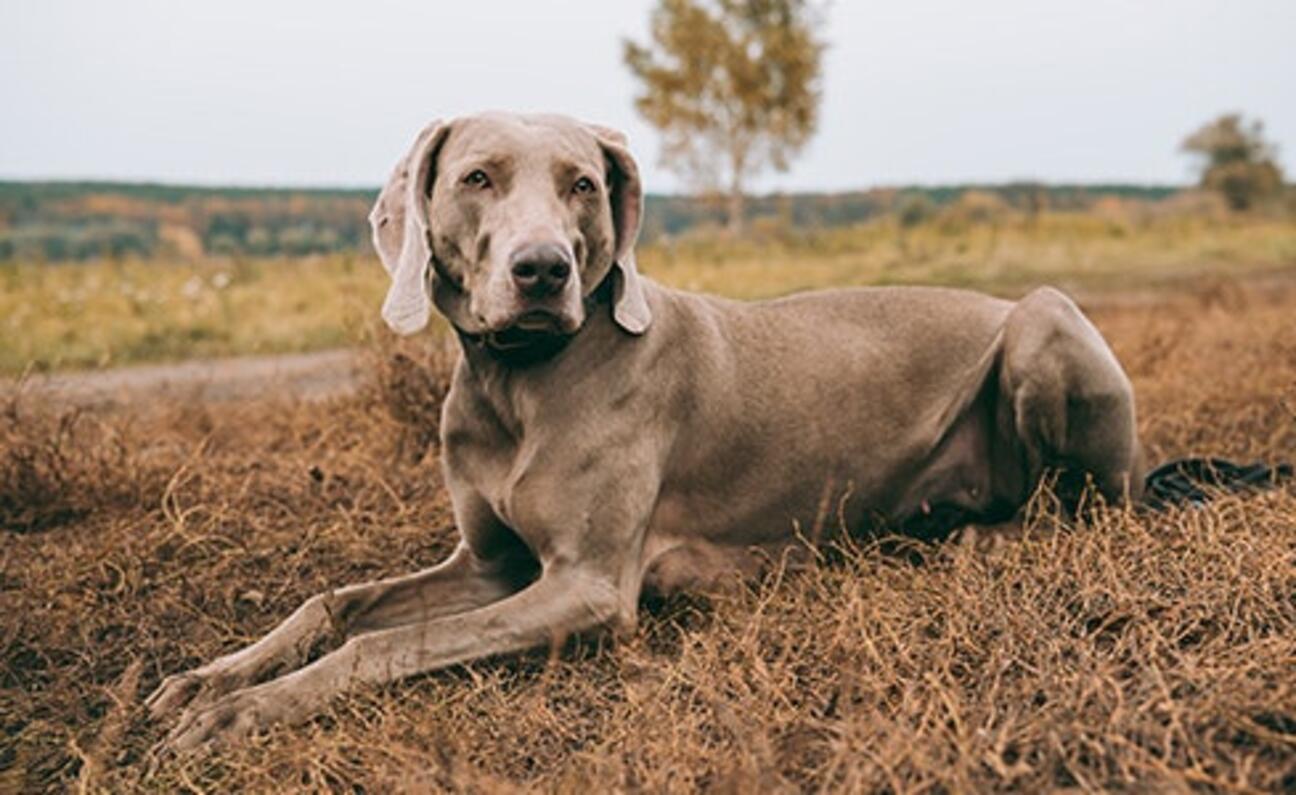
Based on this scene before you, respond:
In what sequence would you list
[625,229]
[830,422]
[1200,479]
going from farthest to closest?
[1200,479]
[830,422]
[625,229]

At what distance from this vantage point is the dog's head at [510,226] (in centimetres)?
329

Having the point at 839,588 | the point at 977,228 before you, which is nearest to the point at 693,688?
the point at 839,588

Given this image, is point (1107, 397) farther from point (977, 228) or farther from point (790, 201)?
point (790, 201)

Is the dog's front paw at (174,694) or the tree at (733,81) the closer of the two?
the dog's front paw at (174,694)

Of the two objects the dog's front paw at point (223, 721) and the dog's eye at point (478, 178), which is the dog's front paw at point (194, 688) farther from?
the dog's eye at point (478, 178)

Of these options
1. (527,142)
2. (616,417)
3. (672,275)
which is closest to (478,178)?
(527,142)

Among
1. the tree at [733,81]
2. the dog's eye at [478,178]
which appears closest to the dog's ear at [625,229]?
the dog's eye at [478,178]

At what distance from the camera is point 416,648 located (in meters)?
3.33

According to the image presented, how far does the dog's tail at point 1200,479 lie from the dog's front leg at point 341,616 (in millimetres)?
2248

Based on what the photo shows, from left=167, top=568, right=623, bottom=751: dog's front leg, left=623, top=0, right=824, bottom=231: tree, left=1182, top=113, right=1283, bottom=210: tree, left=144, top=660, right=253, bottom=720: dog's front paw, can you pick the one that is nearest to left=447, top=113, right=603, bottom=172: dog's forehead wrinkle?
left=167, top=568, right=623, bottom=751: dog's front leg

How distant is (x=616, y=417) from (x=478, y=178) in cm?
74

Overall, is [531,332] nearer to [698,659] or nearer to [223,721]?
[698,659]

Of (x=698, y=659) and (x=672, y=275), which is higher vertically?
(x=698, y=659)

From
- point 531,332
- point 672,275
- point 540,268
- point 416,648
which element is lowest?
point 672,275
